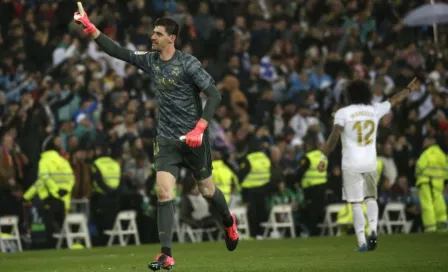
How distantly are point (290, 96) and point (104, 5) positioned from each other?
514 centimetres

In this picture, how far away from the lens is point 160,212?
505 inches

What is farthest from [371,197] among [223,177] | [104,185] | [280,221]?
[280,221]

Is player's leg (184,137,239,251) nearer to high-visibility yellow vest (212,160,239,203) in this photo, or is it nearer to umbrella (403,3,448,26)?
high-visibility yellow vest (212,160,239,203)

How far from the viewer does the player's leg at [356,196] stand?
17359 mm

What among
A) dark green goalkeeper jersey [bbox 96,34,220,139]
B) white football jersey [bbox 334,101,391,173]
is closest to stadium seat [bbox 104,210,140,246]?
white football jersey [bbox 334,101,391,173]

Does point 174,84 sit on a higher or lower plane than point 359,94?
lower

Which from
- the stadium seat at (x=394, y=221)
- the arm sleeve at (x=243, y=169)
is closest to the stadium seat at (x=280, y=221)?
the arm sleeve at (x=243, y=169)

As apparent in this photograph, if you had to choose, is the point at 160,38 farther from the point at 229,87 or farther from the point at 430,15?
the point at 430,15

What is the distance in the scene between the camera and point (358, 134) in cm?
1739

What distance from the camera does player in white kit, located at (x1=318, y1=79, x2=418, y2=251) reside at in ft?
56.9

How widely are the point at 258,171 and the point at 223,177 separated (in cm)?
104

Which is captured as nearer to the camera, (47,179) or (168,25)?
(168,25)

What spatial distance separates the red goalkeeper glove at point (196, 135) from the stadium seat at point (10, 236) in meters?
10.8

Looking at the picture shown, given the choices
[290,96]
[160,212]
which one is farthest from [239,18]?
[160,212]
